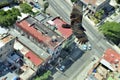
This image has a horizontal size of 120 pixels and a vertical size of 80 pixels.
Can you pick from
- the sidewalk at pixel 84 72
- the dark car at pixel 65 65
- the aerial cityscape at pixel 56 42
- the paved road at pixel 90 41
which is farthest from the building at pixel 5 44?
the sidewalk at pixel 84 72

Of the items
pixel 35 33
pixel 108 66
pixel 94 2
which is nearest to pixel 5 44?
pixel 35 33

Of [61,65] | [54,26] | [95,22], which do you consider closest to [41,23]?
[54,26]

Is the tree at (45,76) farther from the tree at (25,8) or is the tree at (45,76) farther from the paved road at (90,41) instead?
the tree at (25,8)

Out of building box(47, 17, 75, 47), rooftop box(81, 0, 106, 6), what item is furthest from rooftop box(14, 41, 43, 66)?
rooftop box(81, 0, 106, 6)

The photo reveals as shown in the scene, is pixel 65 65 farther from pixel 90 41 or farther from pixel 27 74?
pixel 90 41

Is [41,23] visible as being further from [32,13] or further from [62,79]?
[62,79]

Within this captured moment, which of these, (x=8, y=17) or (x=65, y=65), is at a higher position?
(x=8, y=17)

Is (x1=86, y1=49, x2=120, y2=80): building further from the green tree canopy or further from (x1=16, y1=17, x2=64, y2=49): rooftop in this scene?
the green tree canopy
